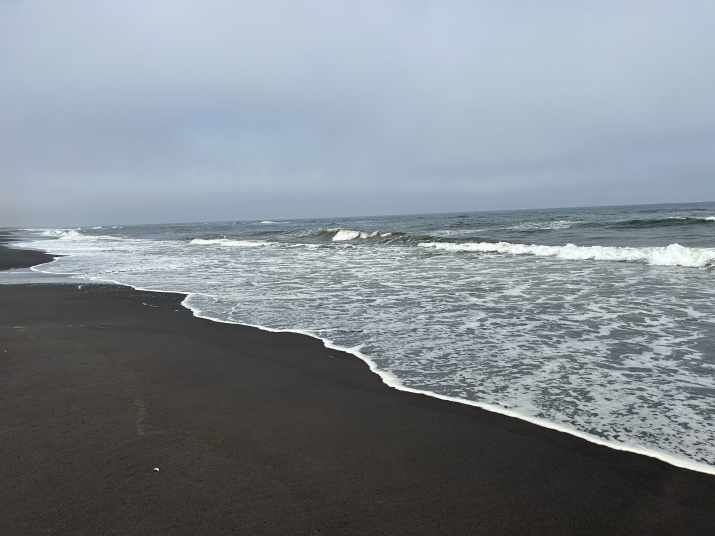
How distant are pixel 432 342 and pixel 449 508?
10.5ft

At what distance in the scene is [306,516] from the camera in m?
2.29

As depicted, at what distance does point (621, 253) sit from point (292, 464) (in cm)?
1559

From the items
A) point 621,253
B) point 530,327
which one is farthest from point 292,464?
point 621,253

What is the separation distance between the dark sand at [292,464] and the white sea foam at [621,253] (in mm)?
12570

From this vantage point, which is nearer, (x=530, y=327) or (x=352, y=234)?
(x=530, y=327)

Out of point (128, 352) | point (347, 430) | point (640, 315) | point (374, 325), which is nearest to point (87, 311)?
point (128, 352)

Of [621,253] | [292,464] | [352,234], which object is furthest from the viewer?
[352,234]

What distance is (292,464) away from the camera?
9.07 ft

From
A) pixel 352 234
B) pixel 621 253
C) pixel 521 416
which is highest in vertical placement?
pixel 352 234

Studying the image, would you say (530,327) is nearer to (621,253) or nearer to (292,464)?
(292,464)

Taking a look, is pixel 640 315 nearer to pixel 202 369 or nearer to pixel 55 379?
pixel 202 369

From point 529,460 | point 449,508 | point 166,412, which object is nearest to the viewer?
point 449,508

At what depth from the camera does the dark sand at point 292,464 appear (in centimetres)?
227

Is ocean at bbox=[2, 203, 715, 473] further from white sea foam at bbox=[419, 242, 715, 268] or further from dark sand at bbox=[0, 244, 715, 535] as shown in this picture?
dark sand at bbox=[0, 244, 715, 535]
